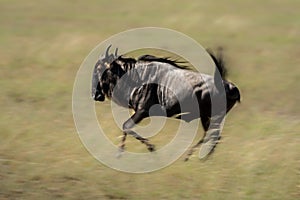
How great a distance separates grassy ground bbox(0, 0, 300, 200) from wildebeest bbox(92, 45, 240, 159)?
2.13ft

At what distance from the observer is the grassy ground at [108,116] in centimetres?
744

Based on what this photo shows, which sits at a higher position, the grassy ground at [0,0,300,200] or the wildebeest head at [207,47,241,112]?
the wildebeest head at [207,47,241,112]

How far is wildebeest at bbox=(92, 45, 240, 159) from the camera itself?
317 inches

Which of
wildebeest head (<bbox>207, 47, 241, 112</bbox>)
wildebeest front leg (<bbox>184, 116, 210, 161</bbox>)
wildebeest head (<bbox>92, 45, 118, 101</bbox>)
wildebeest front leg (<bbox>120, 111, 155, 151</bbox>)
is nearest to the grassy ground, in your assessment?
wildebeest front leg (<bbox>184, 116, 210, 161</bbox>)

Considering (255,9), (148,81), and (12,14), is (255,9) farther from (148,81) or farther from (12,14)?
(148,81)

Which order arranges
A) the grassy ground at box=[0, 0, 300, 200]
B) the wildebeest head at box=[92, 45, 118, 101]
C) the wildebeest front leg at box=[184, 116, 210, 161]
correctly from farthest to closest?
1. the wildebeest front leg at box=[184, 116, 210, 161]
2. the wildebeest head at box=[92, 45, 118, 101]
3. the grassy ground at box=[0, 0, 300, 200]

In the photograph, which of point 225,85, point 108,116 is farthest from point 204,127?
point 108,116

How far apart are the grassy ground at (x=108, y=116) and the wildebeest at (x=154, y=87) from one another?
2.13 ft

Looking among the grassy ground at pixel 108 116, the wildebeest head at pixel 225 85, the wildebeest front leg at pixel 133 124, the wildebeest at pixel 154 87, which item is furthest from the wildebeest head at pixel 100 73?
the wildebeest head at pixel 225 85

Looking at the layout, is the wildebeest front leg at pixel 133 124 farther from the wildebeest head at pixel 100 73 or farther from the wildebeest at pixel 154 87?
the wildebeest head at pixel 100 73

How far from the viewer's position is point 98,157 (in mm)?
8266

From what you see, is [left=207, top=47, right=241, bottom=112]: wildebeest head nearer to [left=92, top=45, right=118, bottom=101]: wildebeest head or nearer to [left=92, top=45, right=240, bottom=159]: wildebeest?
[left=92, top=45, right=240, bottom=159]: wildebeest

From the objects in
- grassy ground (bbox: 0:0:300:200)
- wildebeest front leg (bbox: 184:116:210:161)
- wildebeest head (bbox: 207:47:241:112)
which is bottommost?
grassy ground (bbox: 0:0:300:200)

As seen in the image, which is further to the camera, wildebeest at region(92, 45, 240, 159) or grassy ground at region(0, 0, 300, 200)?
wildebeest at region(92, 45, 240, 159)
